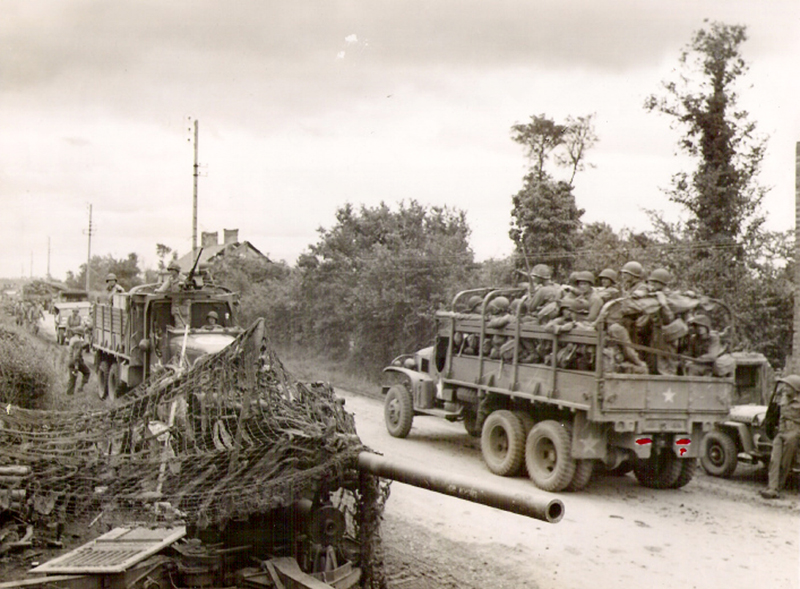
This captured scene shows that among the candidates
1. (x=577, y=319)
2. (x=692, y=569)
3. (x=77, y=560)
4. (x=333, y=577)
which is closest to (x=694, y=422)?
(x=577, y=319)

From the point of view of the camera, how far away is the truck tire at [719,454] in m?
11.2

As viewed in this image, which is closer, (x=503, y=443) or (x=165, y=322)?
(x=503, y=443)

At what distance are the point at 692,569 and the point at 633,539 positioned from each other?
0.93 meters

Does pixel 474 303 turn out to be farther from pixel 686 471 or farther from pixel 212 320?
pixel 212 320

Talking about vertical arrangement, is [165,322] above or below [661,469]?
above

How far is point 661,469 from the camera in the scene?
35.2 ft

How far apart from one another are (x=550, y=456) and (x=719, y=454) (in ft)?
8.78

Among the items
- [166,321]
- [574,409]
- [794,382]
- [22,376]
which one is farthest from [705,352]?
[22,376]

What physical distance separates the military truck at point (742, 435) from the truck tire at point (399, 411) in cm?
453

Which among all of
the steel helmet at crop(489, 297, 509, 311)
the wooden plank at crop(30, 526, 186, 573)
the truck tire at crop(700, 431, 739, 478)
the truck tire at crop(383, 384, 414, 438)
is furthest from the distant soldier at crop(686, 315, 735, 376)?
the wooden plank at crop(30, 526, 186, 573)

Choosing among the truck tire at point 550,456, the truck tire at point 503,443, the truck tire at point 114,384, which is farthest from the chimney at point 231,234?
the truck tire at point 550,456

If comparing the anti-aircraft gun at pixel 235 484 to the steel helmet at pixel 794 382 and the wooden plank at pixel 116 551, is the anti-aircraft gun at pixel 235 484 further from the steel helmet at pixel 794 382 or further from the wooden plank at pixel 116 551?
the steel helmet at pixel 794 382

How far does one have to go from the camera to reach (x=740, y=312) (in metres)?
15.9

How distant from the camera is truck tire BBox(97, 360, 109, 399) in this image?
16516 mm
